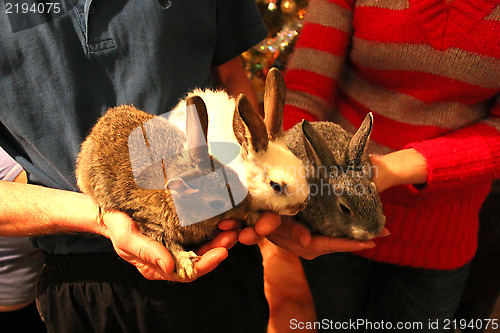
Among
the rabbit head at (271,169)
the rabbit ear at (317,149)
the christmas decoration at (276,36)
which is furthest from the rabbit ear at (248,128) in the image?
the christmas decoration at (276,36)

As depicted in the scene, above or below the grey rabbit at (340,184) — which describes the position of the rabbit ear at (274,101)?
above

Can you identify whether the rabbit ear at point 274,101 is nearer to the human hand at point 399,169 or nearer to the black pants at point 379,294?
the human hand at point 399,169

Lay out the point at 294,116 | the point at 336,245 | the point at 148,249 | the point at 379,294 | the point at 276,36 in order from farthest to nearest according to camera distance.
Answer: the point at 276,36 < the point at 379,294 < the point at 294,116 < the point at 336,245 < the point at 148,249

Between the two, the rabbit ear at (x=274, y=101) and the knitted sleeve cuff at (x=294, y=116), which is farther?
the knitted sleeve cuff at (x=294, y=116)

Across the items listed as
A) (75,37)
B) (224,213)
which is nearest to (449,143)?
(224,213)

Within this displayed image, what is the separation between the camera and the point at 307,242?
2.71 ft

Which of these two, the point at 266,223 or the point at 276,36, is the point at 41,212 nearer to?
the point at 266,223

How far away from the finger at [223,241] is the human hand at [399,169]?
41 centimetres

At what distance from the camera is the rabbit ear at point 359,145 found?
0.81m

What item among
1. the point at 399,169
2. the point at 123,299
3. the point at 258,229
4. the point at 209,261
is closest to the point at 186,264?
the point at 209,261

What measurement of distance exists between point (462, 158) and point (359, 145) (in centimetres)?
32

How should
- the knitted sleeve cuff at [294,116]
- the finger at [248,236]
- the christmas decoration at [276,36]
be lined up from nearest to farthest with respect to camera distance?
the finger at [248,236] → the knitted sleeve cuff at [294,116] → the christmas decoration at [276,36]

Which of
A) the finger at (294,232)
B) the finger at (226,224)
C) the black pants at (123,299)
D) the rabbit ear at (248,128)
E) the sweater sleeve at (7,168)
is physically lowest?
the black pants at (123,299)

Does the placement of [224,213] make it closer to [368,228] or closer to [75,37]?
[368,228]
